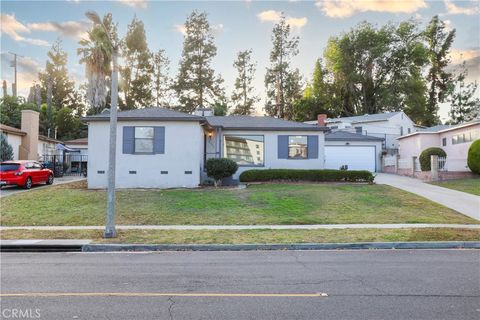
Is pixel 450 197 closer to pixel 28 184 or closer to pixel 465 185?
pixel 465 185

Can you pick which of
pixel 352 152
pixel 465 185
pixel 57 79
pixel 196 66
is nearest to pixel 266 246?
pixel 465 185

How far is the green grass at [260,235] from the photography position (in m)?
10.9

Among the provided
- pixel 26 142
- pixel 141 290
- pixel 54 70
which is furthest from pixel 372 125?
pixel 54 70

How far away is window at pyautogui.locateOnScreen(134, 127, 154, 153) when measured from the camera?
21.4 m

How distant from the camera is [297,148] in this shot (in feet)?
81.8

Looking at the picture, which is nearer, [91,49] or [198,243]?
[198,243]

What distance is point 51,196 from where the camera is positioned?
61.0 feet

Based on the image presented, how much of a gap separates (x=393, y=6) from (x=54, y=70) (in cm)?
5882

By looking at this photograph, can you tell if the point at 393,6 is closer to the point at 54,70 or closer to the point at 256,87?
the point at 256,87

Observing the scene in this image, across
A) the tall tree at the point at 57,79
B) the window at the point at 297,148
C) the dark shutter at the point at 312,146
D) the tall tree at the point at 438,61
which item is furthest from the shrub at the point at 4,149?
the tall tree at the point at 438,61

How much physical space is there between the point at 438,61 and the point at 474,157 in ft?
167

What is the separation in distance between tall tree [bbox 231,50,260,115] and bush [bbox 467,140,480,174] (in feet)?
119

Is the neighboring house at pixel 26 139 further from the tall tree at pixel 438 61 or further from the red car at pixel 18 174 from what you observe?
the tall tree at pixel 438 61

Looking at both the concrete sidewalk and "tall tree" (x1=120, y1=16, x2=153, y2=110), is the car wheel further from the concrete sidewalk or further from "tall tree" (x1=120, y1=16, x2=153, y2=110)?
"tall tree" (x1=120, y1=16, x2=153, y2=110)
